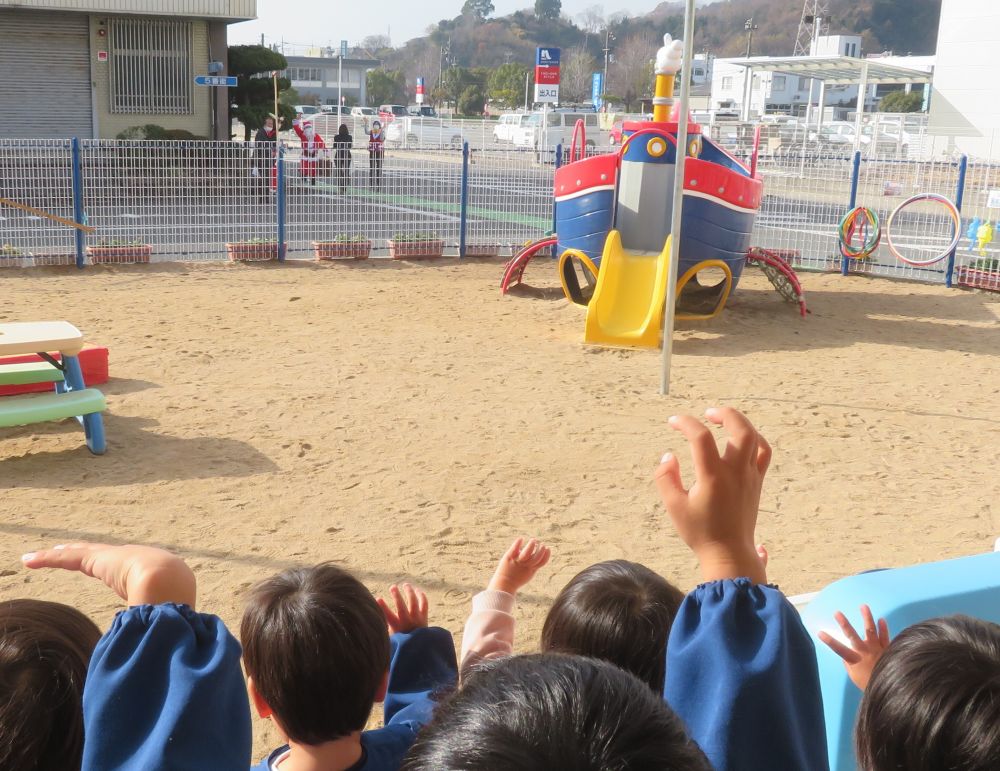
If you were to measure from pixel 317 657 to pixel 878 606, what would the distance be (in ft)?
3.89

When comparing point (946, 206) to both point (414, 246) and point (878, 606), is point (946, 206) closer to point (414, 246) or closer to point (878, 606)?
point (414, 246)

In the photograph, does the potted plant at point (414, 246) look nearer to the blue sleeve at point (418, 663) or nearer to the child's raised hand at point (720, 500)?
the blue sleeve at point (418, 663)

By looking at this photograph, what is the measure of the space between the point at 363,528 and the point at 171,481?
128cm

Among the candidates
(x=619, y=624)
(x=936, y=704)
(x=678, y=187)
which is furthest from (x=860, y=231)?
(x=936, y=704)

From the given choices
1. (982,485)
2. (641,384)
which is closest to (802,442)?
(982,485)

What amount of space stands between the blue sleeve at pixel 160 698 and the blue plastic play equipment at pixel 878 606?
1.31 m

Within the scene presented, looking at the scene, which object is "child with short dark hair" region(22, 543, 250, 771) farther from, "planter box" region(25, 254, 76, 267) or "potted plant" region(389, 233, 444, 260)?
"potted plant" region(389, 233, 444, 260)

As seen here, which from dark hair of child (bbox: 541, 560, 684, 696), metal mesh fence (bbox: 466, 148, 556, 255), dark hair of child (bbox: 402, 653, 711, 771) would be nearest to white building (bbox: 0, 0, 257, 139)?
metal mesh fence (bbox: 466, 148, 556, 255)

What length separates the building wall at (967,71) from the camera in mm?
36469

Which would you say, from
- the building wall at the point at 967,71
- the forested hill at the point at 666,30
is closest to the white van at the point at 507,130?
the building wall at the point at 967,71

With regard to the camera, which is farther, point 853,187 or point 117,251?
point 853,187

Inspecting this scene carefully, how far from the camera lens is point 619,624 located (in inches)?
72.4

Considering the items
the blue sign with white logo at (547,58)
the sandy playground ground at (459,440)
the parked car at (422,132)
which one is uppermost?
the blue sign with white logo at (547,58)

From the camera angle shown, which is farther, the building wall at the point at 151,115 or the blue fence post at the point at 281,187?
the building wall at the point at 151,115
